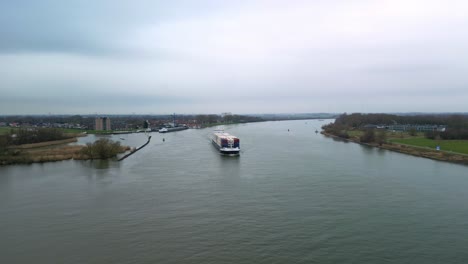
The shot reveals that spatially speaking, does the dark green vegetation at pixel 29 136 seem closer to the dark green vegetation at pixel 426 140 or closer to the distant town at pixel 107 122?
the distant town at pixel 107 122

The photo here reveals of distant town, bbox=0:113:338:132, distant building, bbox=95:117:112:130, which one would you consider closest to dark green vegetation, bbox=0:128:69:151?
distant town, bbox=0:113:338:132

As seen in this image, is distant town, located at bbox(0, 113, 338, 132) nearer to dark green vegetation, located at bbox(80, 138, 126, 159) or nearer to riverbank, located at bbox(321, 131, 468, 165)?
dark green vegetation, located at bbox(80, 138, 126, 159)

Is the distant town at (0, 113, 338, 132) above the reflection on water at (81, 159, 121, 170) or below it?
above

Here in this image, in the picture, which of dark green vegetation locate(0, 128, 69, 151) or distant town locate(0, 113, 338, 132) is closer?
dark green vegetation locate(0, 128, 69, 151)

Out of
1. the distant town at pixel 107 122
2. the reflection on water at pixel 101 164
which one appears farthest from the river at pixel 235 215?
the distant town at pixel 107 122

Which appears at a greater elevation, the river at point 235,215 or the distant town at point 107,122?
the distant town at point 107,122

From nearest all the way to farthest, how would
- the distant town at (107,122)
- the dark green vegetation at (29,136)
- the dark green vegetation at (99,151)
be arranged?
the dark green vegetation at (99,151) → the dark green vegetation at (29,136) → the distant town at (107,122)

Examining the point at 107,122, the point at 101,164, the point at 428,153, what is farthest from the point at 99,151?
the point at 107,122

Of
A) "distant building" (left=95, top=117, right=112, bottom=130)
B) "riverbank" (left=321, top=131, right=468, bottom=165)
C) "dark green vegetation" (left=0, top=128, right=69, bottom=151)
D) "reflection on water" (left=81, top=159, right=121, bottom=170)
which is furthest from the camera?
"distant building" (left=95, top=117, right=112, bottom=130)

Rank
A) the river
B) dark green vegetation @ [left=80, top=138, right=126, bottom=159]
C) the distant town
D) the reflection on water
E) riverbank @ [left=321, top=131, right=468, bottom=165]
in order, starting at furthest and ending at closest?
the distant town, dark green vegetation @ [left=80, top=138, right=126, bottom=159], riverbank @ [left=321, top=131, right=468, bottom=165], the reflection on water, the river
